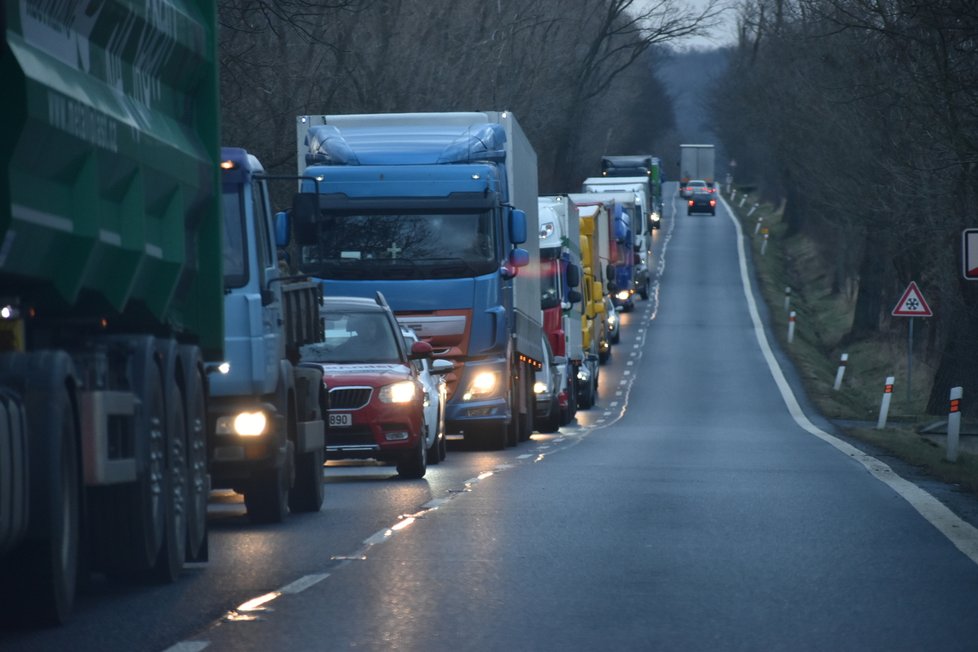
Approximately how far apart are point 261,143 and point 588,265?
1147 centimetres

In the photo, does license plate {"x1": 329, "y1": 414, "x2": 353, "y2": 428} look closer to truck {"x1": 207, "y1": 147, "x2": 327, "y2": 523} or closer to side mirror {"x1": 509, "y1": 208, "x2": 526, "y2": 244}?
truck {"x1": 207, "y1": 147, "x2": 327, "y2": 523}

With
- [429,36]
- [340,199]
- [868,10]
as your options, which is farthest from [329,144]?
[429,36]

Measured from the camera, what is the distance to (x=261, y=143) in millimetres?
32594

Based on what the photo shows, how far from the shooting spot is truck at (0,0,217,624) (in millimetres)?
7746

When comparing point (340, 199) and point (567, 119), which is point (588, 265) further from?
point (567, 119)

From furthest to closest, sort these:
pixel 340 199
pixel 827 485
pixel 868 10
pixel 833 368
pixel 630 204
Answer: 1. pixel 630 204
2. pixel 833 368
3. pixel 868 10
4. pixel 340 199
5. pixel 827 485

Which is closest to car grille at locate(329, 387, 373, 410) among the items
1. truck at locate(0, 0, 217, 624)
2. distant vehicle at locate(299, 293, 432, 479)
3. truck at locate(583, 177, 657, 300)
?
distant vehicle at locate(299, 293, 432, 479)

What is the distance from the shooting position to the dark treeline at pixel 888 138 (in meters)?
24.1

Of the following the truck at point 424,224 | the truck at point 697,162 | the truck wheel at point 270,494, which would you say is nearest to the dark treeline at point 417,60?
the truck at point 424,224

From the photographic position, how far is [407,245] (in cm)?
2388

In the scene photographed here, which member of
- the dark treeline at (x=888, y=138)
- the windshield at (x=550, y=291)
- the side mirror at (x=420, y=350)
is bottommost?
the side mirror at (x=420, y=350)

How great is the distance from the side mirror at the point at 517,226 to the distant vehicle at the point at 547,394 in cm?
704

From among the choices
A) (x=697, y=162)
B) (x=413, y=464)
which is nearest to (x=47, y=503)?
(x=413, y=464)

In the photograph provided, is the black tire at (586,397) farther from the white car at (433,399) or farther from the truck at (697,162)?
the truck at (697,162)
